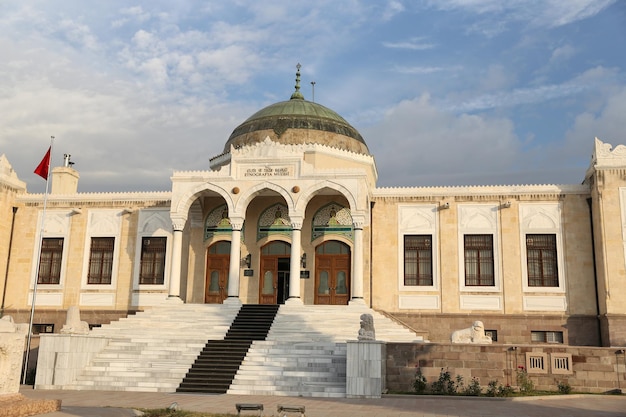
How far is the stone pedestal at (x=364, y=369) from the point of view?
49.7 feet

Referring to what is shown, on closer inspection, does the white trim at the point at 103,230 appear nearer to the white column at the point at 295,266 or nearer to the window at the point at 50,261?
the window at the point at 50,261

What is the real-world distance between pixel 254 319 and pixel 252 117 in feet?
37.4

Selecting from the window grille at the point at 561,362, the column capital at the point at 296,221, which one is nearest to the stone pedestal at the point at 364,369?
the window grille at the point at 561,362

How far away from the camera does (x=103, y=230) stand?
2616cm

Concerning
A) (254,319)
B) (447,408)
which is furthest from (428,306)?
(447,408)

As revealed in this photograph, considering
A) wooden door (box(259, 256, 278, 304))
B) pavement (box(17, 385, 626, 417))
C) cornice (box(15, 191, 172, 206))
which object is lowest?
A: pavement (box(17, 385, 626, 417))

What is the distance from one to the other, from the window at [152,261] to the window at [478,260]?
1161 centimetres

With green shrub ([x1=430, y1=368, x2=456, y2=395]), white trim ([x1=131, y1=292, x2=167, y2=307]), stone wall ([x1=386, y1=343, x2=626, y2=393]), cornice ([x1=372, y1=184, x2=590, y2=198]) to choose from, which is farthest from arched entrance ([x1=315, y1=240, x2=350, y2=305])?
green shrub ([x1=430, y1=368, x2=456, y2=395])

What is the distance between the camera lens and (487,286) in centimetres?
2327

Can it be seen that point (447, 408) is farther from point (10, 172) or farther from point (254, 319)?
point (10, 172)

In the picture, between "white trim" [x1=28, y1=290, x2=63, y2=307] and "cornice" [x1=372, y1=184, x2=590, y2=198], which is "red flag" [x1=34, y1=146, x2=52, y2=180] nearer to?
"white trim" [x1=28, y1=290, x2=63, y2=307]

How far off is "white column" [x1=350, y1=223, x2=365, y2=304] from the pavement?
7.03 m

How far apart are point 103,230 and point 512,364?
56.0ft

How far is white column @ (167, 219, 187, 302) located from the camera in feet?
77.3
